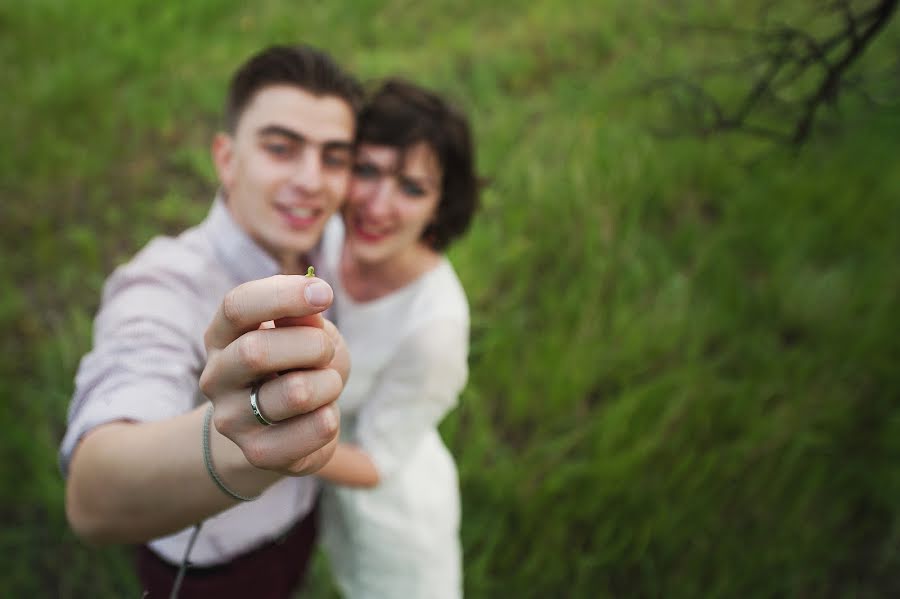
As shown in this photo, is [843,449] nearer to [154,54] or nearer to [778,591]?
[778,591]

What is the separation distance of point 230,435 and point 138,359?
0.43 m

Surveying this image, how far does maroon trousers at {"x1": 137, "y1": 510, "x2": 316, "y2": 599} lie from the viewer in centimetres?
142

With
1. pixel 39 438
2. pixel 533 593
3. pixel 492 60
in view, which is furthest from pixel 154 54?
pixel 533 593

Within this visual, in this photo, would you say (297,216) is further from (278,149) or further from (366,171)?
(366,171)

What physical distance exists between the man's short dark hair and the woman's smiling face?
0.67 feet

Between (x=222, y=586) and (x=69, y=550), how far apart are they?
89 centimetres

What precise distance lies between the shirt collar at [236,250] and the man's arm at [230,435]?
0.54 m

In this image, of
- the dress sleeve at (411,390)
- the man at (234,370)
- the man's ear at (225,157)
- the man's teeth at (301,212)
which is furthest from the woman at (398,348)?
the man's ear at (225,157)

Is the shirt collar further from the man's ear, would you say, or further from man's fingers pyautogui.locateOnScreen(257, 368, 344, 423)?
man's fingers pyautogui.locateOnScreen(257, 368, 344, 423)

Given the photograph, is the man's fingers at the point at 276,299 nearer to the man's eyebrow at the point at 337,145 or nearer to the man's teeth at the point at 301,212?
the man's teeth at the point at 301,212

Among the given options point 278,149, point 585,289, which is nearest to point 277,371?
point 278,149

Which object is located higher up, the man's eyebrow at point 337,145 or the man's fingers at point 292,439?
the man's eyebrow at point 337,145

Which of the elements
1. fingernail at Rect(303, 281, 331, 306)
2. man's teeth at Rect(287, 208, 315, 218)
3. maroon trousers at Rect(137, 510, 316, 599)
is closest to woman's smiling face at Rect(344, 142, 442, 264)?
man's teeth at Rect(287, 208, 315, 218)

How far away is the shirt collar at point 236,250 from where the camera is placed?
1368mm
